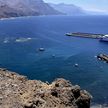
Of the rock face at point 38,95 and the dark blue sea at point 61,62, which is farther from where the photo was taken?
the dark blue sea at point 61,62

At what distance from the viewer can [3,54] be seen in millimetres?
128500

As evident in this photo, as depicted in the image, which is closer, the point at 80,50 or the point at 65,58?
the point at 65,58

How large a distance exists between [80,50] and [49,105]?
358 ft

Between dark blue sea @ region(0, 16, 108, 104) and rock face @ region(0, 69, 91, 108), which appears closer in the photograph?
rock face @ region(0, 69, 91, 108)

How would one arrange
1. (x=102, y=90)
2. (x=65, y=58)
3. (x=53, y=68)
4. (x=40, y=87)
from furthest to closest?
(x=65, y=58), (x=53, y=68), (x=102, y=90), (x=40, y=87)

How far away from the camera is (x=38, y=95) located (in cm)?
3266

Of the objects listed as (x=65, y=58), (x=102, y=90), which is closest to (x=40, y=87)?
(x=102, y=90)

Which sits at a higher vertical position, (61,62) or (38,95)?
(38,95)

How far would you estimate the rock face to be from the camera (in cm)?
3061

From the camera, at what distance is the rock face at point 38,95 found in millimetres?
30609

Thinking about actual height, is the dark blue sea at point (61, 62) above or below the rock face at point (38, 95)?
below

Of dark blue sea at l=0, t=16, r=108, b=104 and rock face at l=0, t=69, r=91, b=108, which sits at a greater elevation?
rock face at l=0, t=69, r=91, b=108

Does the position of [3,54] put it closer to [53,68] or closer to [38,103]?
[53,68]

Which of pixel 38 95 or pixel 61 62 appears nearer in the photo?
pixel 38 95
